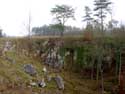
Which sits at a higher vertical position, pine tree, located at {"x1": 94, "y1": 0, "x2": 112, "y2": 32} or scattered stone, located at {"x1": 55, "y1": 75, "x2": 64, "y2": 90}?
pine tree, located at {"x1": 94, "y1": 0, "x2": 112, "y2": 32}

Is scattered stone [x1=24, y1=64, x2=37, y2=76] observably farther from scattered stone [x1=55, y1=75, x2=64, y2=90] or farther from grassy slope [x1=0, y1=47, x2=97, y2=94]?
scattered stone [x1=55, y1=75, x2=64, y2=90]

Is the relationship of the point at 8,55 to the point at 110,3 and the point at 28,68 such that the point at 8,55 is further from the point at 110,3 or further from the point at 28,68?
the point at 110,3

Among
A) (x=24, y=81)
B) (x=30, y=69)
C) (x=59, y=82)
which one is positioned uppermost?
(x=30, y=69)

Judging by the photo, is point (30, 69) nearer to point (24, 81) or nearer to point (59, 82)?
point (24, 81)

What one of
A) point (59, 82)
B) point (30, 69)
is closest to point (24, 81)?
point (30, 69)

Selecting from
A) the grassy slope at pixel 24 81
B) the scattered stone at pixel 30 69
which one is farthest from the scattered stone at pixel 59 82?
the scattered stone at pixel 30 69

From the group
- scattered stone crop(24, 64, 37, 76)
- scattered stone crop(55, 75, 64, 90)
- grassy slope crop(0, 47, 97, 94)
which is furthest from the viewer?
scattered stone crop(24, 64, 37, 76)

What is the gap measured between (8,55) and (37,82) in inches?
251

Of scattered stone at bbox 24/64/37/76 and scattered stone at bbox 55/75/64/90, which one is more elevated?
scattered stone at bbox 24/64/37/76

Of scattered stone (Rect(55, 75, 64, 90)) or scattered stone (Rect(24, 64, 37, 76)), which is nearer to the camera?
scattered stone (Rect(55, 75, 64, 90))

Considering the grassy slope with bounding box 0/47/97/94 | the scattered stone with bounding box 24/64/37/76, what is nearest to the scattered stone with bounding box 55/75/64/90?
the grassy slope with bounding box 0/47/97/94

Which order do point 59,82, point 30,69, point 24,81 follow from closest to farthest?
point 24,81, point 59,82, point 30,69

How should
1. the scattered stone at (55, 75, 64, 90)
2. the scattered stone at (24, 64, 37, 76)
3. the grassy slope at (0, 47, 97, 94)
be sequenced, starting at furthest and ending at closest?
the scattered stone at (24, 64, 37, 76)
the scattered stone at (55, 75, 64, 90)
the grassy slope at (0, 47, 97, 94)

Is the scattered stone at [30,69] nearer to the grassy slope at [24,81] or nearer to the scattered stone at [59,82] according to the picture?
the grassy slope at [24,81]
